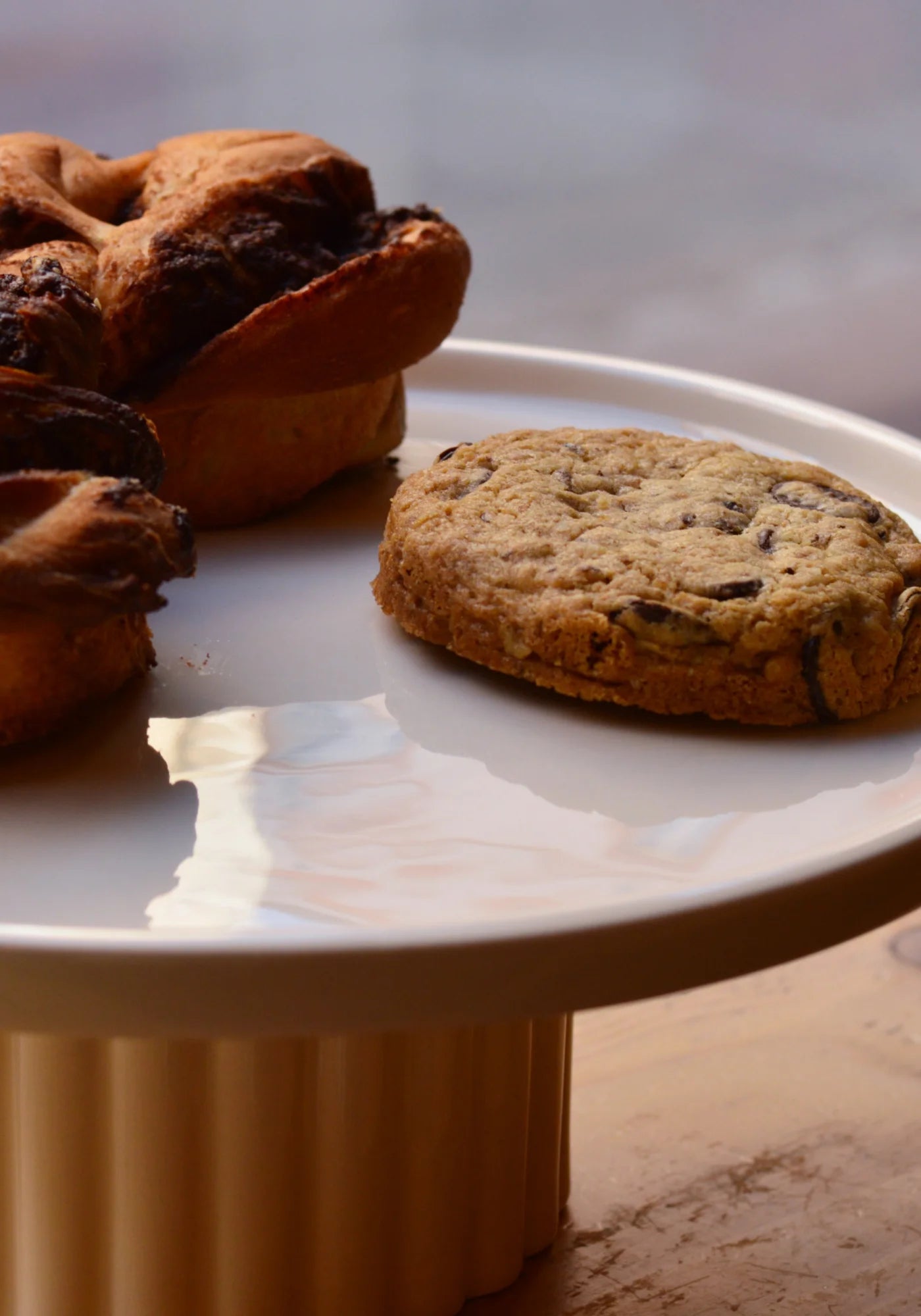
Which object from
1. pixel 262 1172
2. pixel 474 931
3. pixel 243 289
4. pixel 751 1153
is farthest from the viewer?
pixel 751 1153

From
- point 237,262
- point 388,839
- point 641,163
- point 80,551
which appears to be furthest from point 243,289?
point 641,163

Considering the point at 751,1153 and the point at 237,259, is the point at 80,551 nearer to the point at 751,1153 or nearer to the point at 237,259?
the point at 237,259

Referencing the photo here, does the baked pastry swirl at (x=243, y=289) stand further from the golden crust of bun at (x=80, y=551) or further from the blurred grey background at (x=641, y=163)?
the blurred grey background at (x=641, y=163)

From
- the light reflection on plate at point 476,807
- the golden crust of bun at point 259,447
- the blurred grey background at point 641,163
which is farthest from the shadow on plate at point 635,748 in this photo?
the blurred grey background at point 641,163

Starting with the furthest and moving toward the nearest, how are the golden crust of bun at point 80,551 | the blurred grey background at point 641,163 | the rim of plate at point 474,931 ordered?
1. the blurred grey background at point 641,163
2. the golden crust of bun at point 80,551
3. the rim of plate at point 474,931

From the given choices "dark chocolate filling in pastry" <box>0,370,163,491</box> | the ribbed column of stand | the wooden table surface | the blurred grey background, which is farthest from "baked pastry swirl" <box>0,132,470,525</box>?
the blurred grey background

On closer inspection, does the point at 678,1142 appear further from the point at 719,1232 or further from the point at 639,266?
the point at 639,266
